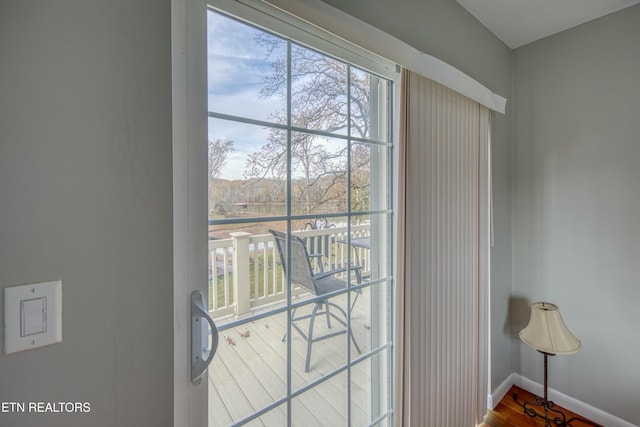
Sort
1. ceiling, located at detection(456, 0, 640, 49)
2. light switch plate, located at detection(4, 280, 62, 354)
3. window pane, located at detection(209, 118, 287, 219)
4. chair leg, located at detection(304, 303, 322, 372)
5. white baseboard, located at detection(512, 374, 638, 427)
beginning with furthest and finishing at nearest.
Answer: white baseboard, located at detection(512, 374, 638, 427)
ceiling, located at detection(456, 0, 640, 49)
chair leg, located at detection(304, 303, 322, 372)
window pane, located at detection(209, 118, 287, 219)
light switch plate, located at detection(4, 280, 62, 354)

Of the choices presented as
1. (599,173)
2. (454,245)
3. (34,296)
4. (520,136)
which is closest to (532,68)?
(520,136)

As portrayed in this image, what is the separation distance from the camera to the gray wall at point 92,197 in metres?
0.51

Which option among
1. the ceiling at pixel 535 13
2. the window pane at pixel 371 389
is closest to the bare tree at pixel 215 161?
the window pane at pixel 371 389

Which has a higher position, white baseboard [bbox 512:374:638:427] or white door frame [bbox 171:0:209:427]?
white door frame [bbox 171:0:209:427]

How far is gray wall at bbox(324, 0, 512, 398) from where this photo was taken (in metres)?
1.18

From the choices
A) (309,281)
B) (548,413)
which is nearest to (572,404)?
(548,413)

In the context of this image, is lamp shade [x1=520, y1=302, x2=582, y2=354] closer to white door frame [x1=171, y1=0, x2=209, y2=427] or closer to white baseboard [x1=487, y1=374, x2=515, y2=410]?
white baseboard [x1=487, y1=374, x2=515, y2=410]

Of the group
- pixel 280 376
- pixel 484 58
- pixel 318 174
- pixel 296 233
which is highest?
pixel 484 58

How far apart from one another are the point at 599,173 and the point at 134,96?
8.46ft

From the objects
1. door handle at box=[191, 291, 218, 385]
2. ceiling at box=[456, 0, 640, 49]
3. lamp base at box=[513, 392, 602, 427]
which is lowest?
lamp base at box=[513, 392, 602, 427]

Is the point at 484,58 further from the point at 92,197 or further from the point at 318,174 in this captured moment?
the point at 92,197

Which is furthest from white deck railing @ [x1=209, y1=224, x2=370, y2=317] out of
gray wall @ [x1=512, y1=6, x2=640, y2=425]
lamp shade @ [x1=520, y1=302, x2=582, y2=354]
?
gray wall @ [x1=512, y1=6, x2=640, y2=425]

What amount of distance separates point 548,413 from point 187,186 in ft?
8.90

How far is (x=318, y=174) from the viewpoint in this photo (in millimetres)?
1042
